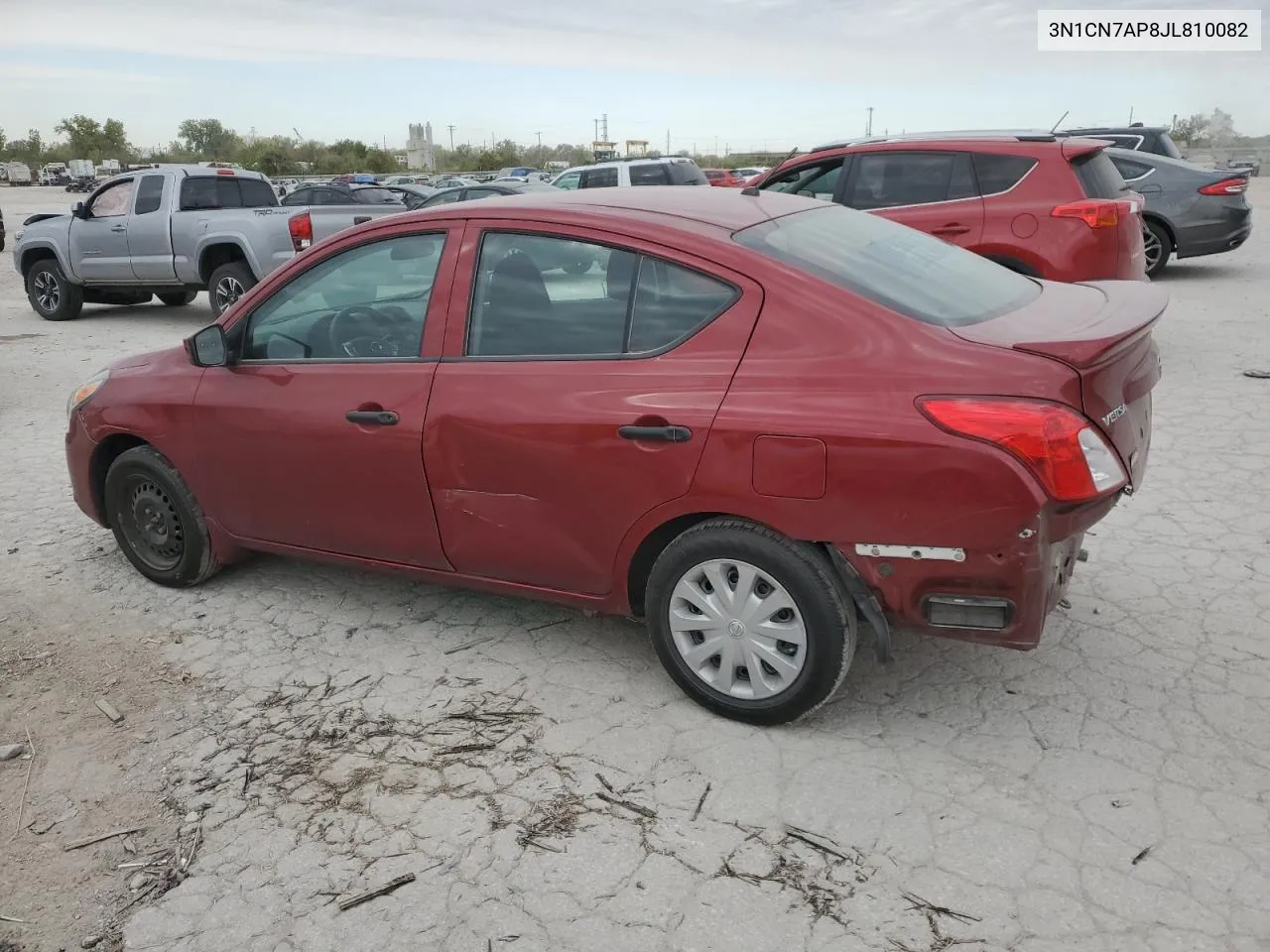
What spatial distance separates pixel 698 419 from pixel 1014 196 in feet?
18.3

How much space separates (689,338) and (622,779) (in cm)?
136

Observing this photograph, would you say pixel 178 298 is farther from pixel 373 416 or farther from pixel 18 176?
pixel 18 176

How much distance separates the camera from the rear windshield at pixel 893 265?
3121 mm

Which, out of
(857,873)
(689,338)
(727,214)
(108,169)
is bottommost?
(857,873)

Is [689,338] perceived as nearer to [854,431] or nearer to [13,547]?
[854,431]

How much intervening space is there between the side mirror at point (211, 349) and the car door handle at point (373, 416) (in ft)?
2.31

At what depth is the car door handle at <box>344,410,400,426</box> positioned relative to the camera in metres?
3.65

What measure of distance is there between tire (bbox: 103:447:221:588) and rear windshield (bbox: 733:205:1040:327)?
2.71 m

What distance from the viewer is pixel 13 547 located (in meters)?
5.27

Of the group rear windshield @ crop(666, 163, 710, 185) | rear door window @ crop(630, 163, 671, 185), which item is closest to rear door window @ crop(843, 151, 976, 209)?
rear windshield @ crop(666, 163, 710, 185)

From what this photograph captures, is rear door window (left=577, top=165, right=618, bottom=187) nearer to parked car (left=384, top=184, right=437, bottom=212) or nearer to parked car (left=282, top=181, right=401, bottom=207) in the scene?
parked car (left=282, top=181, right=401, bottom=207)

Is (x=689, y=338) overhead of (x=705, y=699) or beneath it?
overhead

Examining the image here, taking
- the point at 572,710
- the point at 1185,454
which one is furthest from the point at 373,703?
the point at 1185,454

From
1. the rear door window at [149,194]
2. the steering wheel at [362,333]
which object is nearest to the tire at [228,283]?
the rear door window at [149,194]
